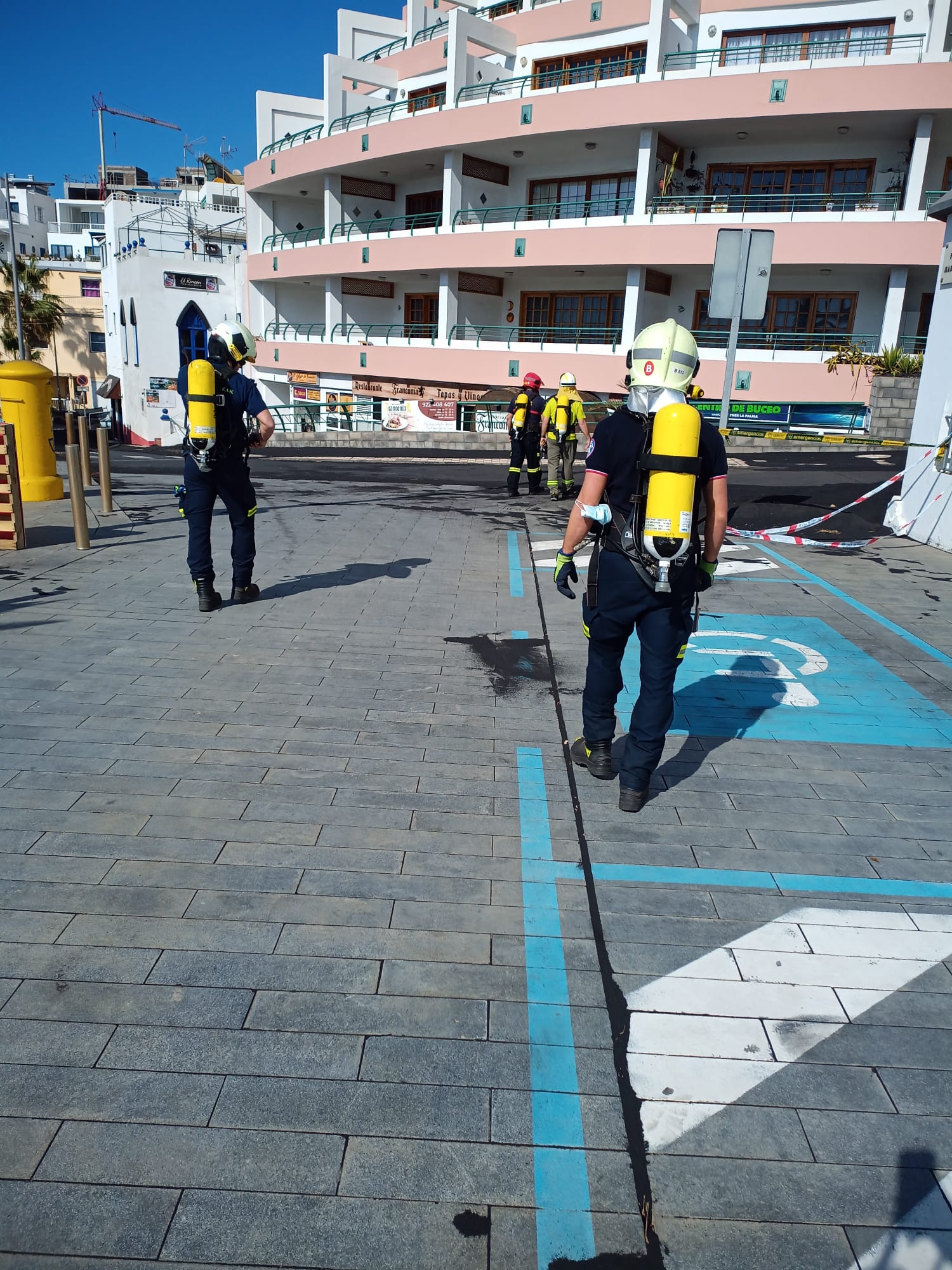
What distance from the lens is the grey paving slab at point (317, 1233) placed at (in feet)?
6.98

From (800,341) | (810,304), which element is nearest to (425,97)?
(810,304)

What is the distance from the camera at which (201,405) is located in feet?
22.3

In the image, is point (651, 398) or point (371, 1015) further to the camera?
point (651, 398)

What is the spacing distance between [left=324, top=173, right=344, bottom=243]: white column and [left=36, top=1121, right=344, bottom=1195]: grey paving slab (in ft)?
131

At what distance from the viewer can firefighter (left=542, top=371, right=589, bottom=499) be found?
14.3m

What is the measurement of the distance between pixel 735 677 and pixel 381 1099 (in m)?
4.54

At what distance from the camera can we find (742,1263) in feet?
7.06

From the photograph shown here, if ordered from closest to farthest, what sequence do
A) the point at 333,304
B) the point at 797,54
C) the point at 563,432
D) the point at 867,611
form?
the point at 867,611 < the point at 563,432 < the point at 797,54 < the point at 333,304

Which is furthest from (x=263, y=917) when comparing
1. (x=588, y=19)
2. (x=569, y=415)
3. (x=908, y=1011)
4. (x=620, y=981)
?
(x=588, y=19)

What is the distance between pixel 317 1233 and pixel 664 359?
11.6 ft

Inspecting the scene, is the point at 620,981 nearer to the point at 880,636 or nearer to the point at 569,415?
the point at 880,636

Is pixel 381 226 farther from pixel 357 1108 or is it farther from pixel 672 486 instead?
pixel 357 1108

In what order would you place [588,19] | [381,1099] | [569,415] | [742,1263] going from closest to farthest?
A: 1. [742,1263]
2. [381,1099]
3. [569,415]
4. [588,19]

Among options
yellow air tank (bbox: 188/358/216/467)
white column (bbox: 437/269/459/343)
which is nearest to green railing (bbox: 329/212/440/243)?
white column (bbox: 437/269/459/343)
